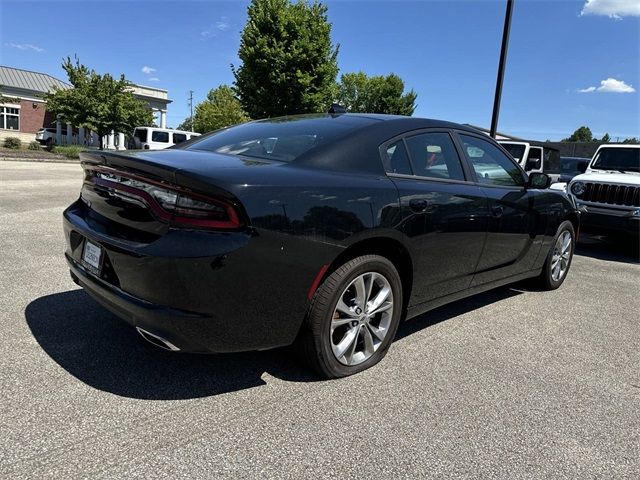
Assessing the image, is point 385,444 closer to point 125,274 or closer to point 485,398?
point 485,398

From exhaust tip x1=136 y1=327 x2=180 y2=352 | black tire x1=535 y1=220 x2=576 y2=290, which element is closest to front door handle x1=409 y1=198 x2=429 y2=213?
exhaust tip x1=136 y1=327 x2=180 y2=352

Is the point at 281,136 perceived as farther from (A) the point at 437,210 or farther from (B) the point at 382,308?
(B) the point at 382,308

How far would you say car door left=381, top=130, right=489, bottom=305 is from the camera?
3.02 meters

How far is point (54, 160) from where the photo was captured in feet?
74.2

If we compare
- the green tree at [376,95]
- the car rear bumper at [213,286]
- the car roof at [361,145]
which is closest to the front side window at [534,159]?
the car roof at [361,145]

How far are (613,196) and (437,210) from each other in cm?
577

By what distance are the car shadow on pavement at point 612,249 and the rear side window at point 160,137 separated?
68.9 feet

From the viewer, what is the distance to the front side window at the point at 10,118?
4100cm

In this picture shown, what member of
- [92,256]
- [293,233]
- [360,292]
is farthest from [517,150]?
[92,256]

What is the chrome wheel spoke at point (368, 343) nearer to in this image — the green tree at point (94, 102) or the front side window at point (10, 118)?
the green tree at point (94, 102)

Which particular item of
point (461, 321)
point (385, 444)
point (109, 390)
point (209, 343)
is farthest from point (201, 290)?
point (461, 321)

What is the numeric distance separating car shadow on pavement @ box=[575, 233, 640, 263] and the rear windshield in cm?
593

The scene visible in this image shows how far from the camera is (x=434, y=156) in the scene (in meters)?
3.40

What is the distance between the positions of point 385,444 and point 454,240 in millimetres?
1552
